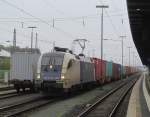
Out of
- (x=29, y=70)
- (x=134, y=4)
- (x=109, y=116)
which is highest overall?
(x=134, y=4)

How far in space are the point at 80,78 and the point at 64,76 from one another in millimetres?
5459

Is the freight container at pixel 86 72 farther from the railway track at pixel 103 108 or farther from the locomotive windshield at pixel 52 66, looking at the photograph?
the locomotive windshield at pixel 52 66

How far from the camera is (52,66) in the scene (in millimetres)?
27906

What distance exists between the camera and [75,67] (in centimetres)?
3031

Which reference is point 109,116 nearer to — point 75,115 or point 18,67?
point 75,115

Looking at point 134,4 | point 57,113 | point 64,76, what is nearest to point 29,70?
point 64,76

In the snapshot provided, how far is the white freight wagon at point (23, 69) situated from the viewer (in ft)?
107

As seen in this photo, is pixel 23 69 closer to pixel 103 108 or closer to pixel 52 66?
pixel 52 66

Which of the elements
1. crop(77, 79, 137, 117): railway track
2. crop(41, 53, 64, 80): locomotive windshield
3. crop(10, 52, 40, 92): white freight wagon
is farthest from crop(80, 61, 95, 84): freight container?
crop(41, 53, 64, 80): locomotive windshield

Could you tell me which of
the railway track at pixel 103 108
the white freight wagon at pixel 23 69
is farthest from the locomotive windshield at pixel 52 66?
the white freight wagon at pixel 23 69

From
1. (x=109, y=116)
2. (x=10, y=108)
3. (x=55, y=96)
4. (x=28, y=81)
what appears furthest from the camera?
(x=28, y=81)

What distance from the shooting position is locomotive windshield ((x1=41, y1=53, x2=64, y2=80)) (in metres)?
27.4

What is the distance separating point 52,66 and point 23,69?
556cm

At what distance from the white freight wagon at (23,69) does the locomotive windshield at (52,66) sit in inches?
172
